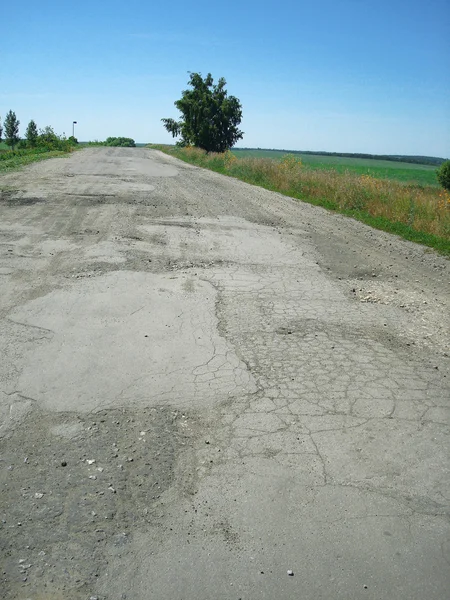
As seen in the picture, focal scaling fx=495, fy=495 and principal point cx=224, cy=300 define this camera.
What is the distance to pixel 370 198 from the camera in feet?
47.6

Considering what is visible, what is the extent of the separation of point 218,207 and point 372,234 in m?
4.39

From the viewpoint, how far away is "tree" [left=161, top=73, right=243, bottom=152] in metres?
47.7

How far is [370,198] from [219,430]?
12318 millimetres

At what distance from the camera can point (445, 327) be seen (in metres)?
5.82

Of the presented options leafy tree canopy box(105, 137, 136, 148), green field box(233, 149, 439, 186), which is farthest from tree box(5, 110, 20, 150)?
green field box(233, 149, 439, 186)

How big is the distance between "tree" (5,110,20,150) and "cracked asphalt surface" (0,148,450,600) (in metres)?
79.7

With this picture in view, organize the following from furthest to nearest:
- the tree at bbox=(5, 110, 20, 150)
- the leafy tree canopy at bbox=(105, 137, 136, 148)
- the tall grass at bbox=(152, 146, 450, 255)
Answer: the leafy tree canopy at bbox=(105, 137, 136, 148) < the tree at bbox=(5, 110, 20, 150) < the tall grass at bbox=(152, 146, 450, 255)

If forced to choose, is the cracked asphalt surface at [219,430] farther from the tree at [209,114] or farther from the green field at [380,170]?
the tree at [209,114]

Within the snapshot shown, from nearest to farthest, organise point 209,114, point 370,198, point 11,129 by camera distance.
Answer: point 370,198
point 209,114
point 11,129

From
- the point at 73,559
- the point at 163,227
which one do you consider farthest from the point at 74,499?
the point at 163,227

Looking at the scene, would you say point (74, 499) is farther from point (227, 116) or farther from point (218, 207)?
point (227, 116)

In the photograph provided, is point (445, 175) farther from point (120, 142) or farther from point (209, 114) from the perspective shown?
point (120, 142)

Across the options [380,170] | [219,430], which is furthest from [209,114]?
[219,430]

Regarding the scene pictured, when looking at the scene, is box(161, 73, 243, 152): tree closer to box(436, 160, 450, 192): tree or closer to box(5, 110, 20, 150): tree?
box(436, 160, 450, 192): tree
